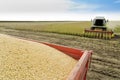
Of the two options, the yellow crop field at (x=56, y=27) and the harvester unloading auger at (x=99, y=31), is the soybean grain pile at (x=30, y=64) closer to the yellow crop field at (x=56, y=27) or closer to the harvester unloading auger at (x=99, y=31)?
the harvester unloading auger at (x=99, y=31)

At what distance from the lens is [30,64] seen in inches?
114

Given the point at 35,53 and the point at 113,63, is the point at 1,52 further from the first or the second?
the point at 113,63

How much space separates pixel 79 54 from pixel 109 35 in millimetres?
11486

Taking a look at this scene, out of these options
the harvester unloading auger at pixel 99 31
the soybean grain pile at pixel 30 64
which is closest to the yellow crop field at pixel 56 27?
the harvester unloading auger at pixel 99 31

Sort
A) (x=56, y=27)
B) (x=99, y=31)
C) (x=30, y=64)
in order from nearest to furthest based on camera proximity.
Result: (x=30, y=64), (x=99, y=31), (x=56, y=27)

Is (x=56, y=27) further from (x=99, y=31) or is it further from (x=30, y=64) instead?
(x=30, y=64)

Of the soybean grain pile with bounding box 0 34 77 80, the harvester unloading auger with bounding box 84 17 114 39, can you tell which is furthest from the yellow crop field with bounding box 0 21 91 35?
the soybean grain pile with bounding box 0 34 77 80

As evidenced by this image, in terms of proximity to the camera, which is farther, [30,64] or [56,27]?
[56,27]

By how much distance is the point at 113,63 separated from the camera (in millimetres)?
7262

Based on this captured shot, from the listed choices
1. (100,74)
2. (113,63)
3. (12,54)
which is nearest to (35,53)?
(12,54)

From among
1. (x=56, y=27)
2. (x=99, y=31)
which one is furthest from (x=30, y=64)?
(x=56, y=27)

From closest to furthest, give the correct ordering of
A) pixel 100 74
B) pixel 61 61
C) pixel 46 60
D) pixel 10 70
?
pixel 10 70 < pixel 46 60 < pixel 61 61 < pixel 100 74

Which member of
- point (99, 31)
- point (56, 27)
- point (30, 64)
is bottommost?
point (56, 27)

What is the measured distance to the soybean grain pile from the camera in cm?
253
